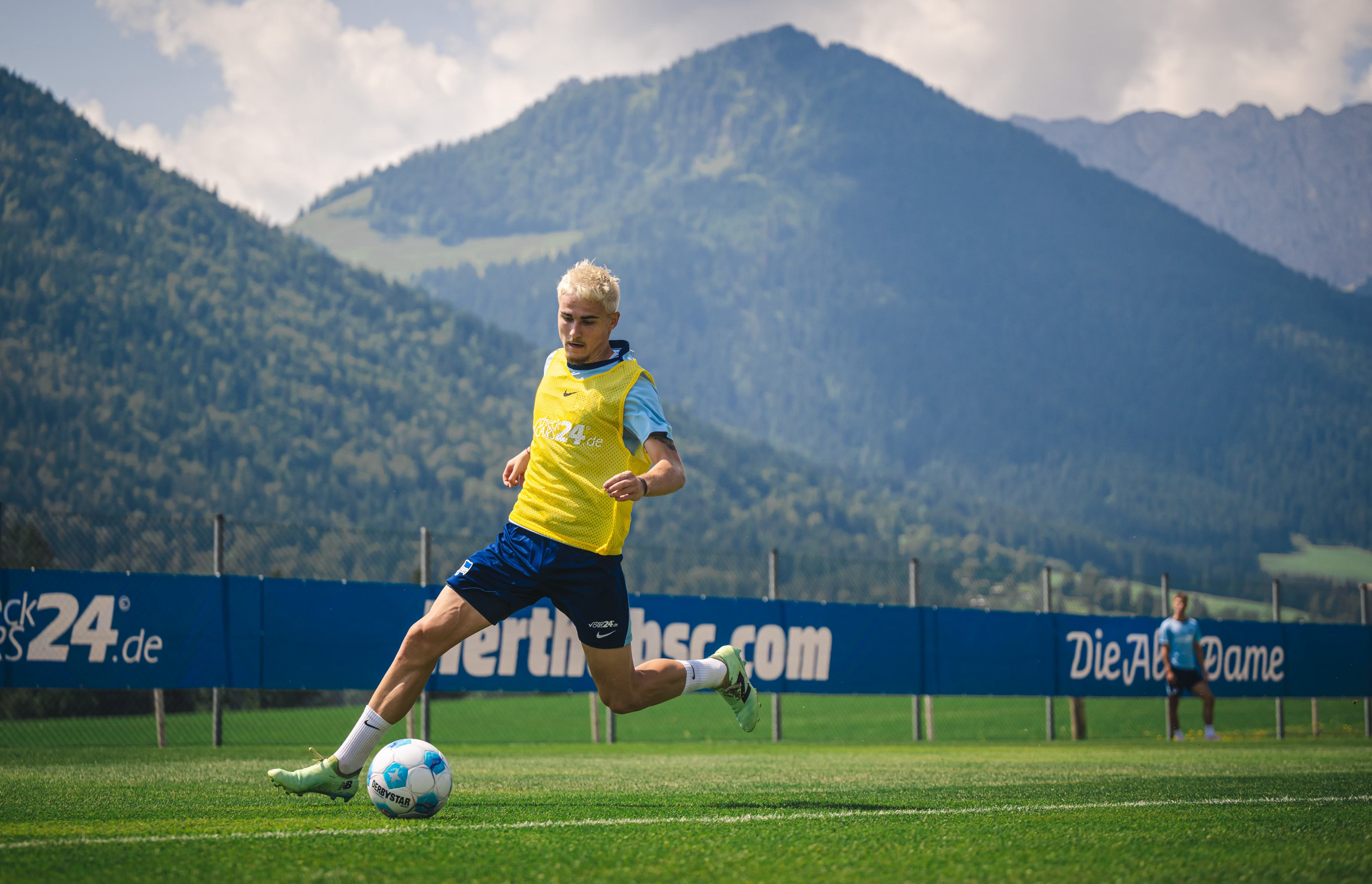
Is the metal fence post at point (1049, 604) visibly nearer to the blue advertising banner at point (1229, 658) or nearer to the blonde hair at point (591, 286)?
the blue advertising banner at point (1229, 658)

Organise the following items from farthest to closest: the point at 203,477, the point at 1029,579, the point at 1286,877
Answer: the point at 203,477, the point at 1029,579, the point at 1286,877

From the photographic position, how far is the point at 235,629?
39.5ft

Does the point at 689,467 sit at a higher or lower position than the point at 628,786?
higher

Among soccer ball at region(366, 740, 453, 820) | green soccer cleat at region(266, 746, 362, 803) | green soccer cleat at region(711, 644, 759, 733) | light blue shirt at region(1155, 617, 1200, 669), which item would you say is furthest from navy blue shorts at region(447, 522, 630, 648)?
light blue shirt at region(1155, 617, 1200, 669)

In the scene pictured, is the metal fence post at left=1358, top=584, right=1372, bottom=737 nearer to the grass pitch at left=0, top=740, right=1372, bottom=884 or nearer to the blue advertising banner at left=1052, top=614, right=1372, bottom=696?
the blue advertising banner at left=1052, top=614, right=1372, bottom=696

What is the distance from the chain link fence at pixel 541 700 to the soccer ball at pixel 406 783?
21.8ft

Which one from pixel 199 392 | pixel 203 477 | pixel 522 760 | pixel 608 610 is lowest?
pixel 522 760

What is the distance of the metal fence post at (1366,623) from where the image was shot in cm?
2000

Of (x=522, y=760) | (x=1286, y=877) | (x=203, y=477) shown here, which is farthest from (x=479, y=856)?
(x=203, y=477)

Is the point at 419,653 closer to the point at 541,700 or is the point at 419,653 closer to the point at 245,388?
the point at 541,700

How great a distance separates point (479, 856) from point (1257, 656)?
17.6 m

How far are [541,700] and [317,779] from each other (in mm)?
48308

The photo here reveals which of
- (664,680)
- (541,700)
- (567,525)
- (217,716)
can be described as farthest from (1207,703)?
(541,700)

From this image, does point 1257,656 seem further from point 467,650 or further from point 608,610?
point 608,610
